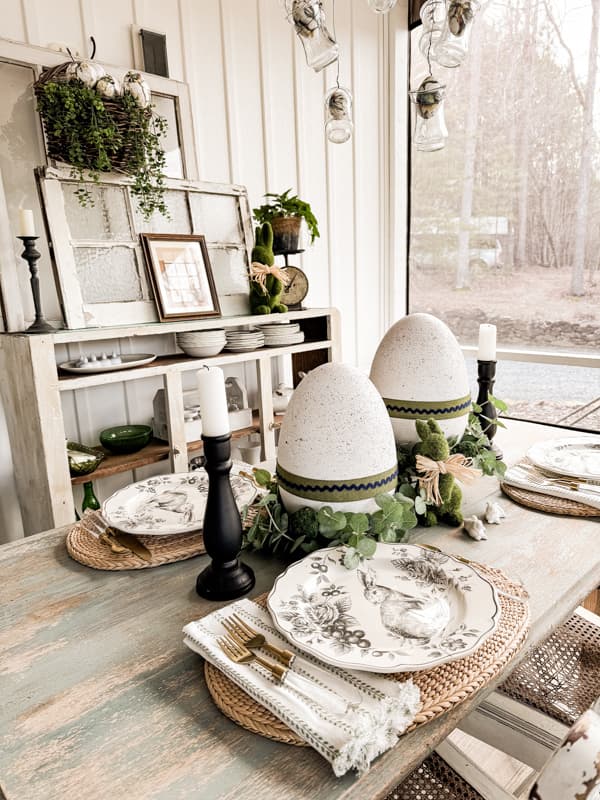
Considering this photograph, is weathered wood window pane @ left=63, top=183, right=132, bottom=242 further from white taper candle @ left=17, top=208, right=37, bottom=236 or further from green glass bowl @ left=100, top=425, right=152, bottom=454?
green glass bowl @ left=100, top=425, right=152, bottom=454

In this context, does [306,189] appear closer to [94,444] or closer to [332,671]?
[94,444]

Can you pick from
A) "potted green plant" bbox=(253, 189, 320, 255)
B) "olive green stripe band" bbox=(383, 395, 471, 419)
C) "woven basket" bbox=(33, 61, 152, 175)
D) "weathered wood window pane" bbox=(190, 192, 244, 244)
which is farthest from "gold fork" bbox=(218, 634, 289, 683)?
"potted green plant" bbox=(253, 189, 320, 255)

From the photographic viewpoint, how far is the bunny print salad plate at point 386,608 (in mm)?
656

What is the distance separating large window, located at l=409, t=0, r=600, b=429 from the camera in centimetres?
227

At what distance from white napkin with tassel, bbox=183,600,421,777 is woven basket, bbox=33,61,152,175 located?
64.5 inches

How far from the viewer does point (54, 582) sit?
902mm

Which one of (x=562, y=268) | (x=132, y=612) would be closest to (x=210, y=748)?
(x=132, y=612)

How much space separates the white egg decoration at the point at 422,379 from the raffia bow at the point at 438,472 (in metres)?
0.13

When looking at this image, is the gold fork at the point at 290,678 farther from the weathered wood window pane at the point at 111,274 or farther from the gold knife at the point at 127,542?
the weathered wood window pane at the point at 111,274

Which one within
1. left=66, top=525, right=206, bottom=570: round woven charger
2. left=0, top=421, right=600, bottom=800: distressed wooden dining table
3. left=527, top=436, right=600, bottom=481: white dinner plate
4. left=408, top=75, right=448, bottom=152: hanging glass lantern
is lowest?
left=0, top=421, right=600, bottom=800: distressed wooden dining table

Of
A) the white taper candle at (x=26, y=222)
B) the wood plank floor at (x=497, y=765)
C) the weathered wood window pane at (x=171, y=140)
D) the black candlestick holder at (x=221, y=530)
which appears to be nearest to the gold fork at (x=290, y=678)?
the black candlestick holder at (x=221, y=530)

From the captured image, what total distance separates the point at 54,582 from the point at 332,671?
509mm

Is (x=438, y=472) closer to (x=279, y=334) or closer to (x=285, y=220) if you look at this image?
(x=279, y=334)

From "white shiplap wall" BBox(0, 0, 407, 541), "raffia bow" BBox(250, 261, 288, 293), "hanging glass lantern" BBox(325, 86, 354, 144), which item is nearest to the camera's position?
"hanging glass lantern" BBox(325, 86, 354, 144)
